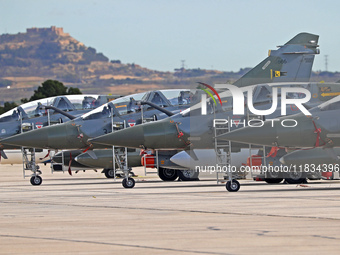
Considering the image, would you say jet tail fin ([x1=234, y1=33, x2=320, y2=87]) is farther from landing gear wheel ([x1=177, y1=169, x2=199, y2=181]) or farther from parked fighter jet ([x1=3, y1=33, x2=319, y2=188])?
landing gear wheel ([x1=177, y1=169, x2=199, y2=181])

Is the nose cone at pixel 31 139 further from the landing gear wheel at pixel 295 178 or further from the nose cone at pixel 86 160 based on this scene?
the landing gear wheel at pixel 295 178

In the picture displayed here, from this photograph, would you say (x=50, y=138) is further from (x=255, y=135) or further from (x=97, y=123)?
(x=255, y=135)

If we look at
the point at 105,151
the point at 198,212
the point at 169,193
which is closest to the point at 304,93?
the point at 169,193

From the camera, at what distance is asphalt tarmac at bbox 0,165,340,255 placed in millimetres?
9109

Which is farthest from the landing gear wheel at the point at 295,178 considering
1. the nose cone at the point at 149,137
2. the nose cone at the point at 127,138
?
the nose cone at the point at 127,138

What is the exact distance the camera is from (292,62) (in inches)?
924

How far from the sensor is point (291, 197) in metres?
16.3

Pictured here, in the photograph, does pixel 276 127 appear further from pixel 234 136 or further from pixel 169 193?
pixel 169 193

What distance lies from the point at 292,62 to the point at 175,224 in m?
13.1

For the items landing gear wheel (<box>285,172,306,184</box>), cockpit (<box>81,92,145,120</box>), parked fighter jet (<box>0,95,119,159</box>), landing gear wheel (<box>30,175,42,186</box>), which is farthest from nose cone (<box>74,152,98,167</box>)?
landing gear wheel (<box>285,172,306,184</box>)

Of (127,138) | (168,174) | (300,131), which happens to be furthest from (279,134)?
(168,174)

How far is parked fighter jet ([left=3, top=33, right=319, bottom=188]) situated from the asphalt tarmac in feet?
20.8

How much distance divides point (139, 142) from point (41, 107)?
279 inches

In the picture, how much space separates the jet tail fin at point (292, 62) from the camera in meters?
23.3
